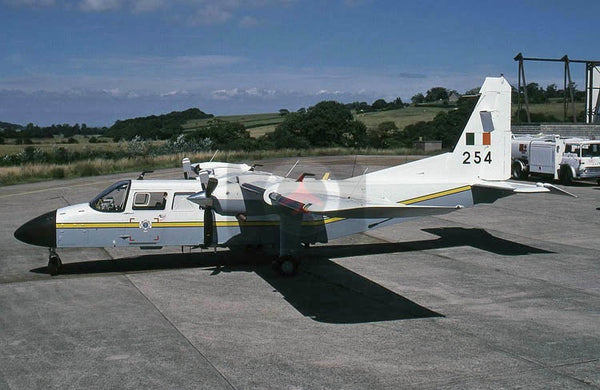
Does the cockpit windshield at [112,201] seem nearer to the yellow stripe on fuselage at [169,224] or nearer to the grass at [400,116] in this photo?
the yellow stripe on fuselage at [169,224]

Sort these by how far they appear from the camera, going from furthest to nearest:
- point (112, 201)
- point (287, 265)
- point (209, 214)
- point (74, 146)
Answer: point (74, 146), point (112, 201), point (287, 265), point (209, 214)

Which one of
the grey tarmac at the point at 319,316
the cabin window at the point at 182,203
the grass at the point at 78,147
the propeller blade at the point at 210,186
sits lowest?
the grey tarmac at the point at 319,316

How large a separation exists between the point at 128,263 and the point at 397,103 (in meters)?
117

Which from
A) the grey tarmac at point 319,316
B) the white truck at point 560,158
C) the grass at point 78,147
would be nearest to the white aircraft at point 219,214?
the grey tarmac at point 319,316

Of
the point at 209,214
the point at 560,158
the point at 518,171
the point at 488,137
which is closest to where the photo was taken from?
the point at 209,214

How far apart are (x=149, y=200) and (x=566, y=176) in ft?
96.9

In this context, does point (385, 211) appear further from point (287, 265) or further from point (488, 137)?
point (488, 137)

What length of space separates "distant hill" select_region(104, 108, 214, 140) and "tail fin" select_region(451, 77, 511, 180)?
63.7 m

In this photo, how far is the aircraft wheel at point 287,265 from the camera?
52.1ft

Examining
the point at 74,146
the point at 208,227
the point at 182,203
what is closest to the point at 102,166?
the point at 182,203

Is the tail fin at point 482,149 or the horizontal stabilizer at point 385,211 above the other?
the tail fin at point 482,149

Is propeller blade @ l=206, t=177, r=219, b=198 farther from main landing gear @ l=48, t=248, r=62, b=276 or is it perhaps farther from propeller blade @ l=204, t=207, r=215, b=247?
main landing gear @ l=48, t=248, r=62, b=276

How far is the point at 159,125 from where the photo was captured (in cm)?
9275

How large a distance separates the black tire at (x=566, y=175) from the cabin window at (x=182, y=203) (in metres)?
28.4
